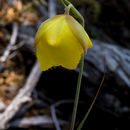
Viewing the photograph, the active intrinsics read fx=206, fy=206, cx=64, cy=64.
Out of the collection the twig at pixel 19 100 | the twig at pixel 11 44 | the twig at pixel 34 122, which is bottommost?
the twig at pixel 34 122

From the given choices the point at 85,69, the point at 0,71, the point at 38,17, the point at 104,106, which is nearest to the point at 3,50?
the point at 0,71

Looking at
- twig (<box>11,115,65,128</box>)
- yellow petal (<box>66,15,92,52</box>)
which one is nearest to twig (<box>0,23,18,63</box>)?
twig (<box>11,115,65,128</box>)

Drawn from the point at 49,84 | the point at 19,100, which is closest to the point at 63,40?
the point at 19,100

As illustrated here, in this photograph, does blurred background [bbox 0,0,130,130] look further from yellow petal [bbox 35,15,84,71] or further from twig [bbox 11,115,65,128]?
yellow petal [bbox 35,15,84,71]

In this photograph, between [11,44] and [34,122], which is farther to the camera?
[11,44]

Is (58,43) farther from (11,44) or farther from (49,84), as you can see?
(11,44)

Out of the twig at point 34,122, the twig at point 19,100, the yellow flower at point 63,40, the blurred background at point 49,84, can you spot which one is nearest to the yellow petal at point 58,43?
the yellow flower at point 63,40

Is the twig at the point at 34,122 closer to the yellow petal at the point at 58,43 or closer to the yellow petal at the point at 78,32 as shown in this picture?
the yellow petal at the point at 58,43

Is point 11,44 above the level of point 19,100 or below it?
above
